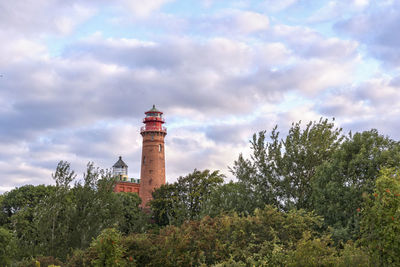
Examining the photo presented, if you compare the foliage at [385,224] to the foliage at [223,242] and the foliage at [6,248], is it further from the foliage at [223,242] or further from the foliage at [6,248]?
the foliage at [6,248]

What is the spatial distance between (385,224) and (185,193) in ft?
156

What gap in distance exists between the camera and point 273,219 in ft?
74.6

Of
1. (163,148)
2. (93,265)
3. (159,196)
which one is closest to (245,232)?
(93,265)

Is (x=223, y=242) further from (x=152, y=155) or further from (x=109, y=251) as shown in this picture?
(x=152, y=155)

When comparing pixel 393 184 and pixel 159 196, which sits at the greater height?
pixel 159 196

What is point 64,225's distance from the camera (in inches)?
1302

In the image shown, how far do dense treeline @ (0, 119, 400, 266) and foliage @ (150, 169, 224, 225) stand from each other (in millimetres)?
17762

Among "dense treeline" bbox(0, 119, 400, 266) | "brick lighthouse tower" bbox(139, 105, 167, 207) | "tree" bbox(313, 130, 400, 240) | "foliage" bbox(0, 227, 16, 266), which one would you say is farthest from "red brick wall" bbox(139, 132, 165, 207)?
"tree" bbox(313, 130, 400, 240)

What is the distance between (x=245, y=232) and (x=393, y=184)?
9559 mm

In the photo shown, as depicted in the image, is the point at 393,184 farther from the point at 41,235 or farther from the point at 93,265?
the point at 41,235

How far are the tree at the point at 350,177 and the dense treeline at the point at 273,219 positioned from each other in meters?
0.06

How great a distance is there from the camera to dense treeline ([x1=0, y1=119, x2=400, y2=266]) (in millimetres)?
16969

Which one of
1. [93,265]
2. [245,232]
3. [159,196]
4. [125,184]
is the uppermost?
[125,184]

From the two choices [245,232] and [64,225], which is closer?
[245,232]
